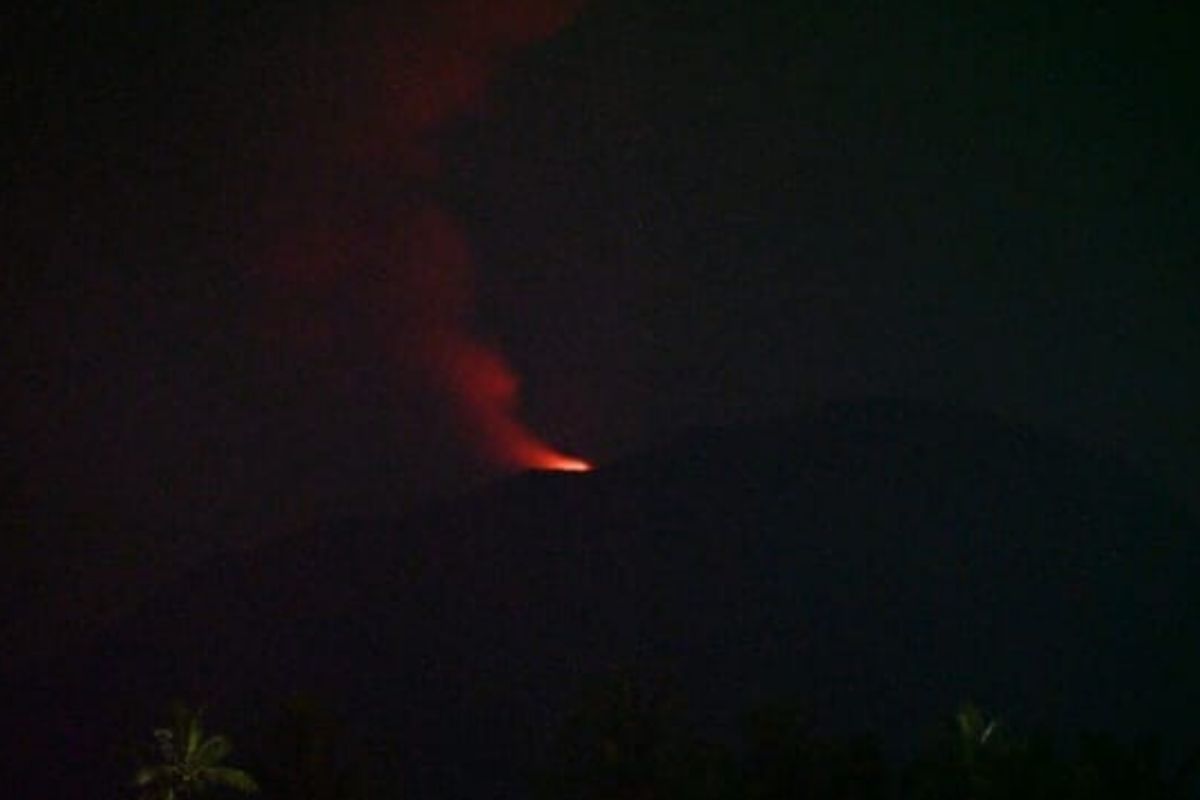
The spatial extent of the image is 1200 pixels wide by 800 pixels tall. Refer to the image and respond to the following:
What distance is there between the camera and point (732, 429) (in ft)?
209

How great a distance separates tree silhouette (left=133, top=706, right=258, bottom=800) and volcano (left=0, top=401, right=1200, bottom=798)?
22.1 m

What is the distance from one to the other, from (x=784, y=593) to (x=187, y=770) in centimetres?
4093

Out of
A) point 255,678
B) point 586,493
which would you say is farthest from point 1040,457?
point 255,678

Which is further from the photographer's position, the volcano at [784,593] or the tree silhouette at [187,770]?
the volcano at [784,593]

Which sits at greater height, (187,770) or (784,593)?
(784,593)

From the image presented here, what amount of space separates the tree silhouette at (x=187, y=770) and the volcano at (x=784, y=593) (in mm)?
22107

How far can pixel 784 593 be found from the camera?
183 ft

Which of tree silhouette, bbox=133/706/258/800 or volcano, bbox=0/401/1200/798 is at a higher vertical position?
volcano, bbox=0/401/1200/798

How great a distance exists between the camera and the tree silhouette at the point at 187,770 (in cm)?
1833

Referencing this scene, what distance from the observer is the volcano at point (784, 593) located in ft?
159

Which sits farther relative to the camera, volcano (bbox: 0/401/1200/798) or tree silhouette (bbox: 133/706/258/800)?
volcano (bbox: 0/401/1200/798)

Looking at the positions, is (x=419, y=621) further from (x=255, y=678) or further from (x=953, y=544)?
(x=953, y=544)

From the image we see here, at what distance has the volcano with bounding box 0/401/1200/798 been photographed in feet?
159

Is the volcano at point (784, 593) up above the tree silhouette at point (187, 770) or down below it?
above
